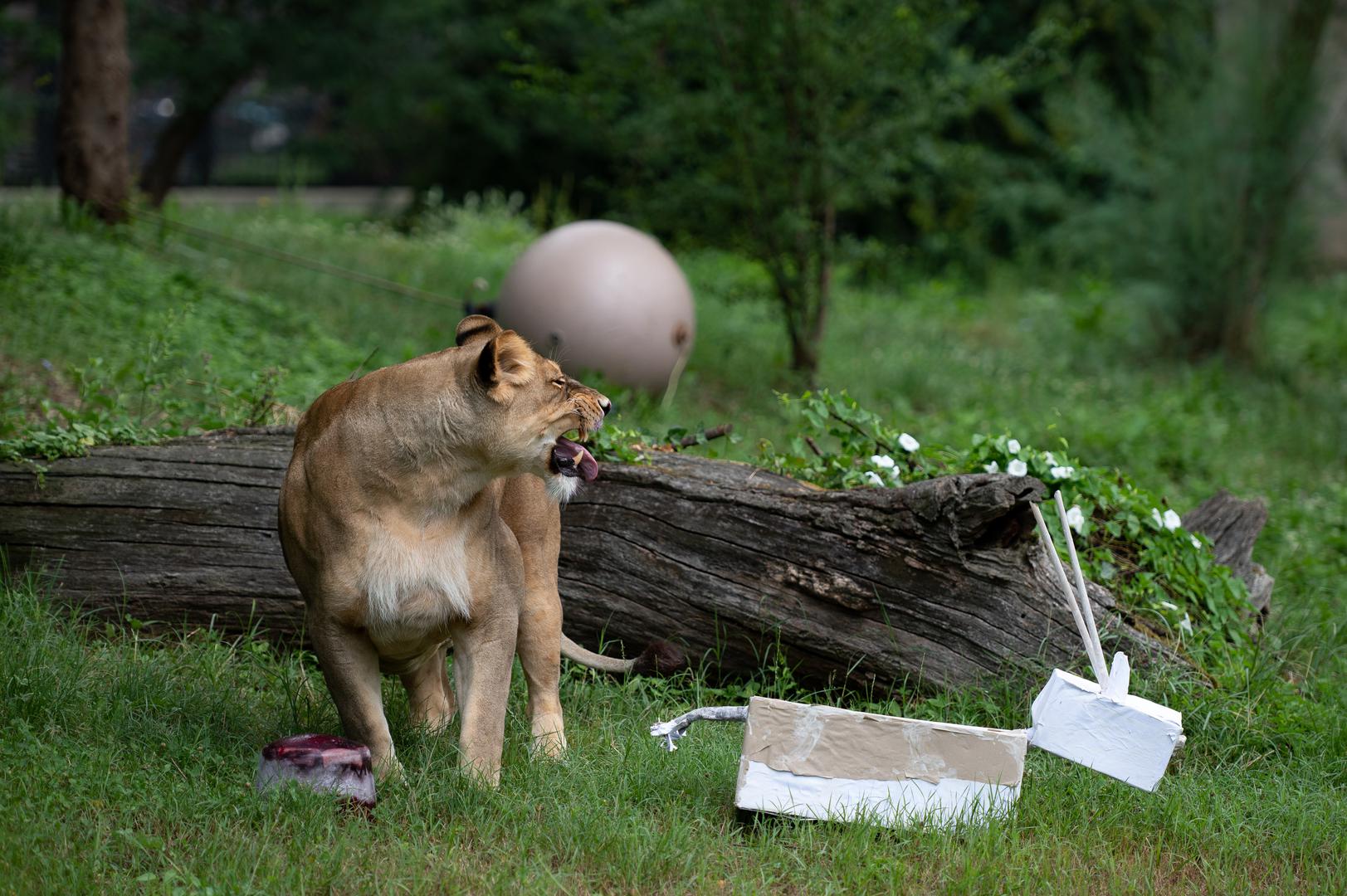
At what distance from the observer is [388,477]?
12.4ft

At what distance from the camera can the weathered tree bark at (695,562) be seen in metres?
4.79

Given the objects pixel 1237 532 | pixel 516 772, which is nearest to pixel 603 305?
pixel 1237 532

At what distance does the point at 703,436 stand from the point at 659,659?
1.26m

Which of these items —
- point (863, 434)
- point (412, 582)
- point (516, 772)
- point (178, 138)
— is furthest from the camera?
point (178, 138)

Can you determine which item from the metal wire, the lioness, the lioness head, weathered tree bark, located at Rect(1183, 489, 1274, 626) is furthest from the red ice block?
the metal wire

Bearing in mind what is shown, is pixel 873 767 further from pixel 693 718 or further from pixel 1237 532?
pixel 1237 532

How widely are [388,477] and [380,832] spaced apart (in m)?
1.01

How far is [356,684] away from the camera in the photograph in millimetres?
3836

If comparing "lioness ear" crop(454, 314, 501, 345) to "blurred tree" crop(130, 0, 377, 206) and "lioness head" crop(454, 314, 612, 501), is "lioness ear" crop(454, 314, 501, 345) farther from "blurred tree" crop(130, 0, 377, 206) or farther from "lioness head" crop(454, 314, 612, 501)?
"blurred tree" crop(130, 0, 377, 206)

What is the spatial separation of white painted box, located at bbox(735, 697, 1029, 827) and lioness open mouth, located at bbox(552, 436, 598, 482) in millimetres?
848

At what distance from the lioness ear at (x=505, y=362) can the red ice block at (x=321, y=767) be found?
1.12 m

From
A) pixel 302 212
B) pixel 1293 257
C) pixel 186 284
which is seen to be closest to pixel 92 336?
pixel 186 284

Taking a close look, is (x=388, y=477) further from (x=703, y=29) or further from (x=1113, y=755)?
(x=703, y=29)

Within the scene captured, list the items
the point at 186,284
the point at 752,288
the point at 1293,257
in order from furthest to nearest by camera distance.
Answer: the point at 1293,257
the point at 752,288
the point at 186,284
